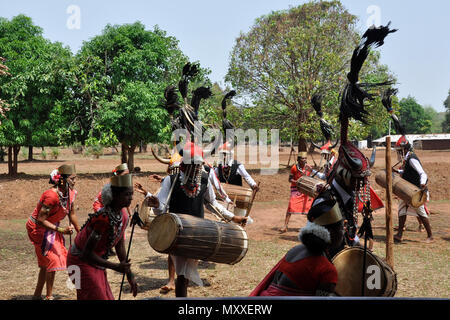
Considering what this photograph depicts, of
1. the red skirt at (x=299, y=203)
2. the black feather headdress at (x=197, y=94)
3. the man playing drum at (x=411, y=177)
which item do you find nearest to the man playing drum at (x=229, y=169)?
the red skirt at (x=299, y=203)

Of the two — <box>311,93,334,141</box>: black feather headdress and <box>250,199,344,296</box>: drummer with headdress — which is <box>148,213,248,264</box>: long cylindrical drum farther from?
<box>311,93,334,141</box>: black feather headdress

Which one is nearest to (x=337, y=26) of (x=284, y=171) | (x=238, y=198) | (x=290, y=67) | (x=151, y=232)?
(x=290, y=67)

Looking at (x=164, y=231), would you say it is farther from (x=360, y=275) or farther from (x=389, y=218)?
(x=389, y=218)

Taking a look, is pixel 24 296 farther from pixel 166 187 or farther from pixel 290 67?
pixel 290 67

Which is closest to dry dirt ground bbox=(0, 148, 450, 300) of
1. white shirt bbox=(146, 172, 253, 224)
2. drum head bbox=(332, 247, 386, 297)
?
white shirt bbox=(146, 172, 253, 224)

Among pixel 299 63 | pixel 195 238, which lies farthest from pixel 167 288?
pixel 299 63

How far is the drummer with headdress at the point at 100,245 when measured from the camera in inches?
143

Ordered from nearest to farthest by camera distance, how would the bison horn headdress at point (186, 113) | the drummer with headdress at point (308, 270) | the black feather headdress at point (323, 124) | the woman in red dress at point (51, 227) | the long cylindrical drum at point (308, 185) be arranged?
the drummer with headdress at point (308, 270) < the woman in red dress at point (51, 227) < the bison horn headdress at point (186, 113) < the black feather headdress at point (323, 124) < the long cylindrical drum at point (308, 185)

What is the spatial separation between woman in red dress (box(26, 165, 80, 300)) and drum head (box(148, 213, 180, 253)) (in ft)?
4.45

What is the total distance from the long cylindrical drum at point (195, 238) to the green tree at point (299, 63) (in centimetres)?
1576

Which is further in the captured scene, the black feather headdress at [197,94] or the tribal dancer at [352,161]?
the black feather headdress at [197,94]

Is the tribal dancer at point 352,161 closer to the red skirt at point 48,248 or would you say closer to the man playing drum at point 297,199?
the red skirt at point 48,248

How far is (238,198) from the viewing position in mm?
8438
